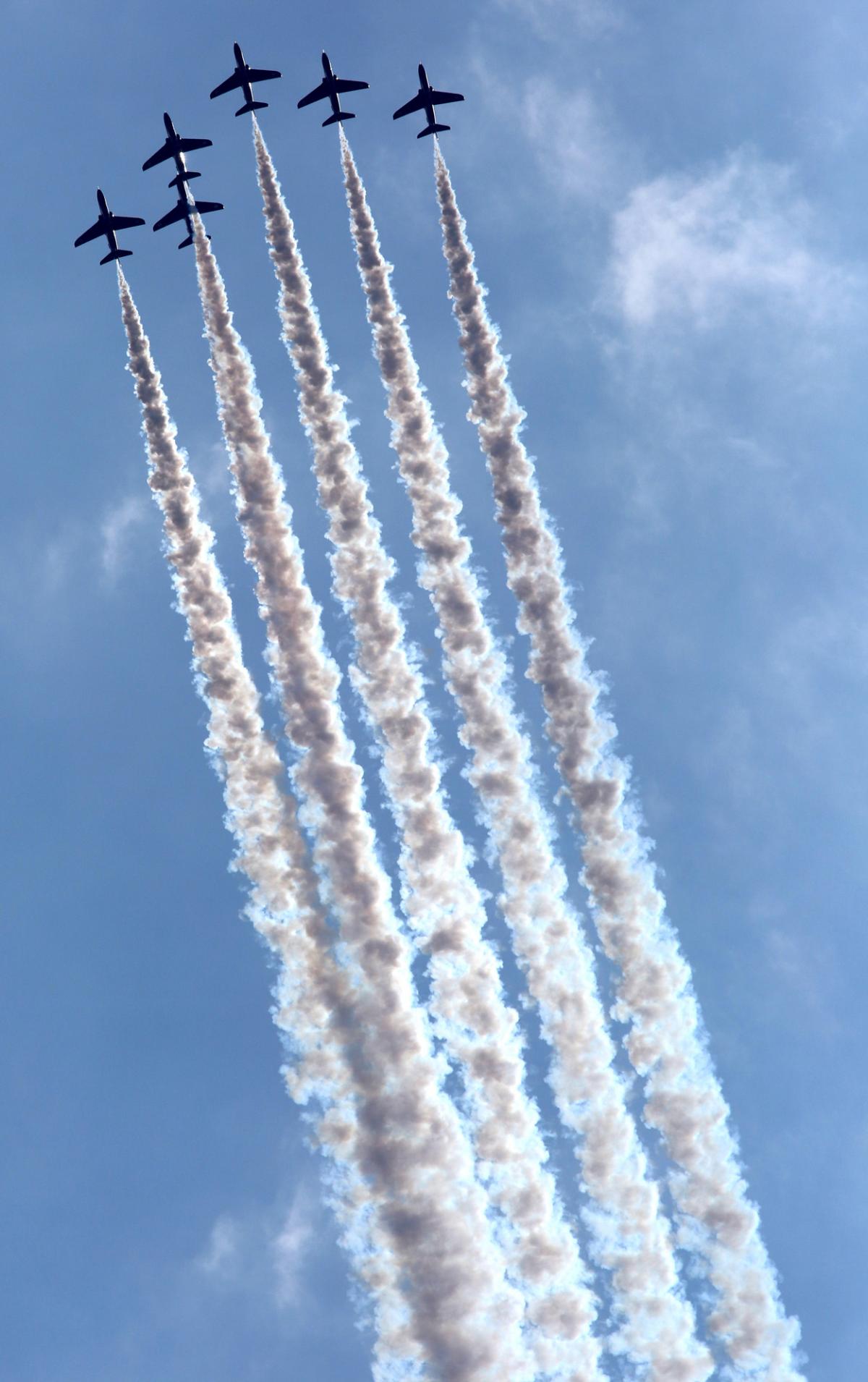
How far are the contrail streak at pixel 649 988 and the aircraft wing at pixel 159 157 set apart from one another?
22060mm

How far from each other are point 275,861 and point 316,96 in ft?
106

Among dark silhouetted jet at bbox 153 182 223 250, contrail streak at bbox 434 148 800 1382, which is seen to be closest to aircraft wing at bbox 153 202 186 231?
dark silhouetted jet at bbox 153 182 223 250

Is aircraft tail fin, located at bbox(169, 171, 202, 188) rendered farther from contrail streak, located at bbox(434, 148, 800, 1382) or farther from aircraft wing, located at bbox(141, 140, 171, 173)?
contrail streak, located at bbox(434, 148, 800, 1382)

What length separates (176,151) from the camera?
7569cm

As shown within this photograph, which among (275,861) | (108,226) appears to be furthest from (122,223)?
(275,861)

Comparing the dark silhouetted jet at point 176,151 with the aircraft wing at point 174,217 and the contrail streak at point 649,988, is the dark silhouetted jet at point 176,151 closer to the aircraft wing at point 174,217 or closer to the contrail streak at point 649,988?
the aircraft wing at point 174,217

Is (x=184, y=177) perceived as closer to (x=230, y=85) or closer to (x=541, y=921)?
(x=230, y=85)

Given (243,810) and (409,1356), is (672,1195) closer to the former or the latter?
(409,1356)

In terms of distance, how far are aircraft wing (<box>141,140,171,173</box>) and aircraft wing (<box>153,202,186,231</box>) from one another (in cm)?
183

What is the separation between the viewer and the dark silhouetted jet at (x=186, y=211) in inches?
2975

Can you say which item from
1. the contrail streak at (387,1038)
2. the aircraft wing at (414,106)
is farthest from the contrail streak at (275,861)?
the aircraft wing at (414,106)

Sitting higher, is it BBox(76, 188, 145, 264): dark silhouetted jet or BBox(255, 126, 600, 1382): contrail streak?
BBox(76, 188, 145, 264): dark silhouetted jet

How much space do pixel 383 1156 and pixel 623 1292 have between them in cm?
998

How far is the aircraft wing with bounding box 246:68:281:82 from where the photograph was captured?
75312 mm
